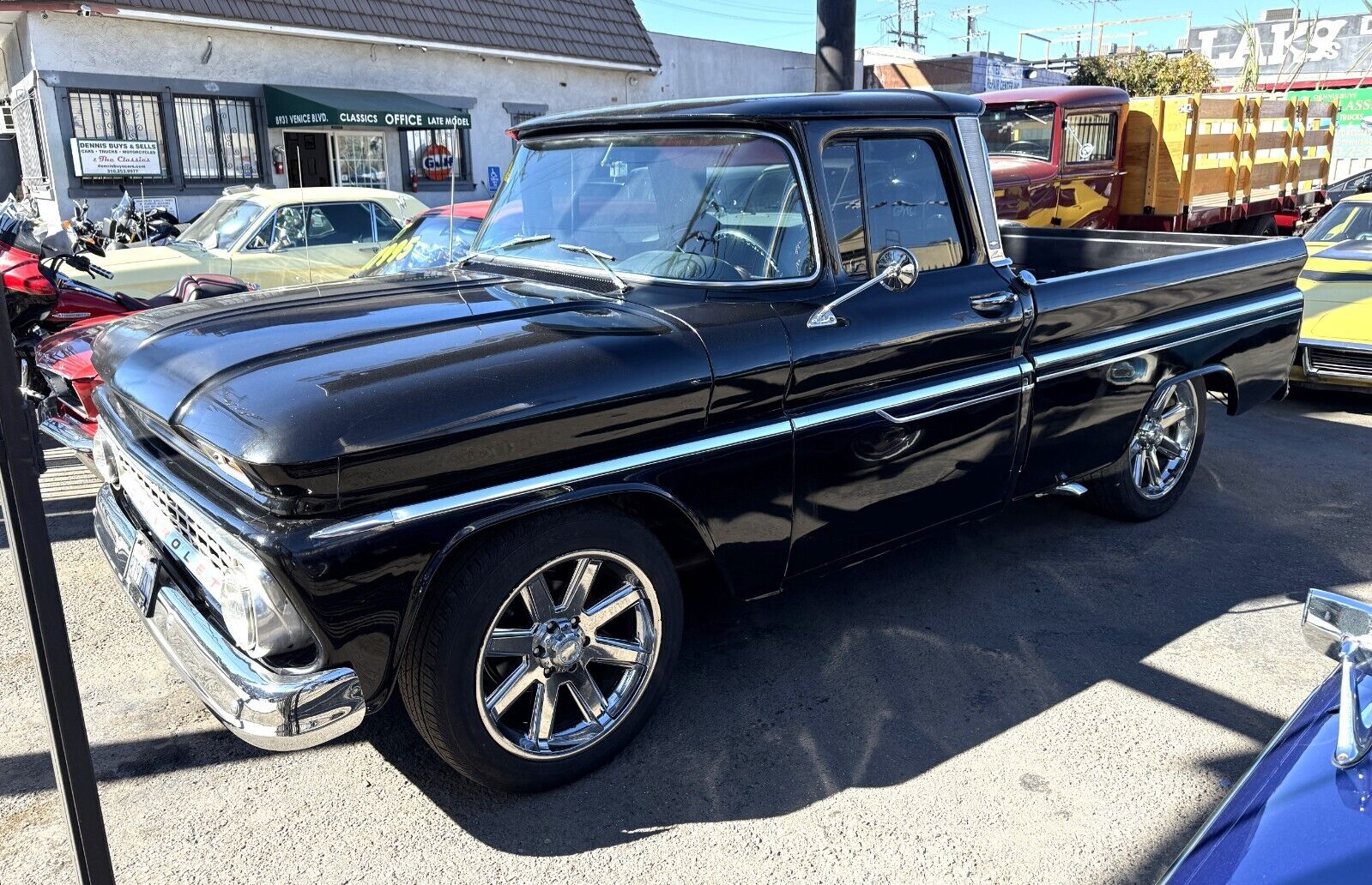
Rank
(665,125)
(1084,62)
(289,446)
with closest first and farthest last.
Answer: (289,446)
(665,125)
(1084,62)

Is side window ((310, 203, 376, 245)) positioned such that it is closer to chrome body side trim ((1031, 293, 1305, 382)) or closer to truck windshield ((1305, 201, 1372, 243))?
chrome body side trim ((1031, 293, 1305, 382))

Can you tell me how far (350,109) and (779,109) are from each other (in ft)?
50.9

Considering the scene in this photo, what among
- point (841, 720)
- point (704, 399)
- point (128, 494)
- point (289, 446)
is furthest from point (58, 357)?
point (841, 720)

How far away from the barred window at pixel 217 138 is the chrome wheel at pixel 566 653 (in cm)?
1584

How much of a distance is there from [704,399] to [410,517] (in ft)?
3.14

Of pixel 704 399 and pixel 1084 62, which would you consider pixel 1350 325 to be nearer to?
pixel 704 399

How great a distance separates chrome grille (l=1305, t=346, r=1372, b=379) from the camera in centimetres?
708

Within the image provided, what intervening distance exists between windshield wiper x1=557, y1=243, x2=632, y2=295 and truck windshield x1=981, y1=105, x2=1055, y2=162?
30.3 feet

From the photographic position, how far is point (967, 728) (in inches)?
130

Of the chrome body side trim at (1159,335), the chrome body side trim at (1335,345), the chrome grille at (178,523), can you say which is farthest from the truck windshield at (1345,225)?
the chrome grille at (178,523)

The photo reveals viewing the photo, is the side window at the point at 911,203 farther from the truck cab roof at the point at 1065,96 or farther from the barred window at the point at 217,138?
the barred window at the point at 217,138

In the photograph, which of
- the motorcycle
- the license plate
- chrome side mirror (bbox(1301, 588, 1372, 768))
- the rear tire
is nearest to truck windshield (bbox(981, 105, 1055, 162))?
the rear tire

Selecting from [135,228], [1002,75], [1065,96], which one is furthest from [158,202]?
[1002,75]

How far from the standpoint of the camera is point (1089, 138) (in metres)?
11.9
